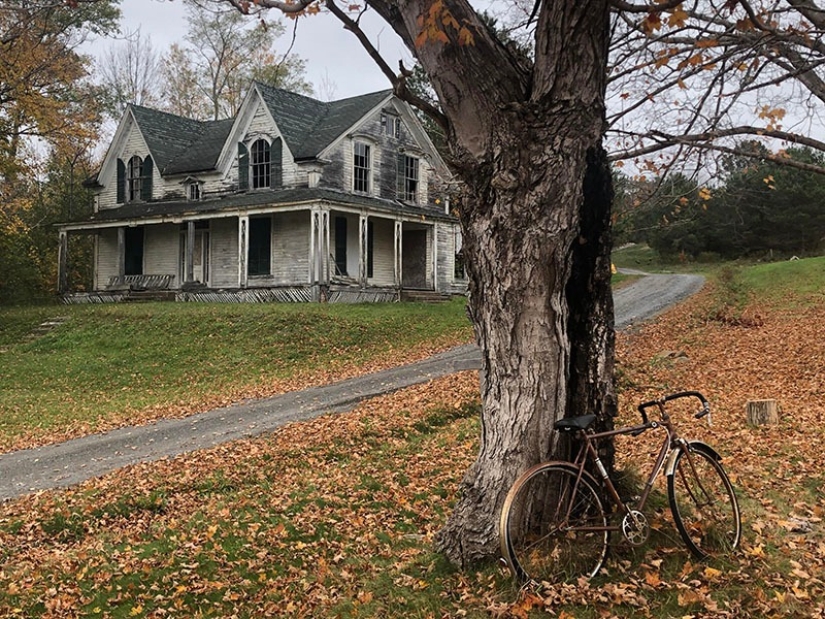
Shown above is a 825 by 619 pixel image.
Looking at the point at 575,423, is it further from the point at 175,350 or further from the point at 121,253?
the point at 121,253

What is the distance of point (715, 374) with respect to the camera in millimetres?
13633

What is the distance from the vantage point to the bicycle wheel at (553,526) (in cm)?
458

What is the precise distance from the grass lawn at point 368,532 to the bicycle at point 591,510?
15 centimetres

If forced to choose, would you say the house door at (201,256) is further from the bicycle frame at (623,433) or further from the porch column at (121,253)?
the bicycle frame at (623,433)

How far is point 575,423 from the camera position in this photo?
470 cm

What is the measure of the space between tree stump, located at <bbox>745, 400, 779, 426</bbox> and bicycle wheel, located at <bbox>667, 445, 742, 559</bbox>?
16.2ft

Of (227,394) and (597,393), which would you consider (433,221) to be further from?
(597,393)

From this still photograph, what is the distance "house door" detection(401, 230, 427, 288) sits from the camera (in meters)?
31.1

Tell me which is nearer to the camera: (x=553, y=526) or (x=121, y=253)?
(x=553, y=526)

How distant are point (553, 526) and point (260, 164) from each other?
2527 centimetres

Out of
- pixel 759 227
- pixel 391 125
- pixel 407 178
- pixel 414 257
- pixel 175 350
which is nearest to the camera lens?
pixel 175 350

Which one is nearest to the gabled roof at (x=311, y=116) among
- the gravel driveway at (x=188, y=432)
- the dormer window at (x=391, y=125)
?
the dormer window at (x=391, y=125)

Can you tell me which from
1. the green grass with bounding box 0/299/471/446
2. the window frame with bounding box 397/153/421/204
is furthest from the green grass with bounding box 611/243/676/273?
the green grass with bounding box 0/299/471/446

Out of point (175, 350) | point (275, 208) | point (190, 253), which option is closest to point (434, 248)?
point (275, 208)
